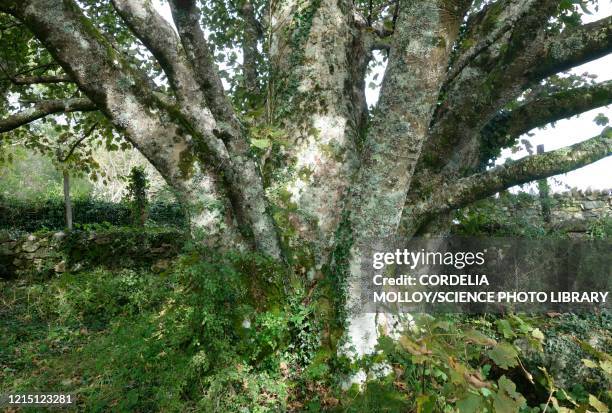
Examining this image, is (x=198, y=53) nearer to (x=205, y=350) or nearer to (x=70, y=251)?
(x=205, y=350)

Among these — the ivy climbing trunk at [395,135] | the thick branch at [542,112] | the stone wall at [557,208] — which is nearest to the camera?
the ivy climbing trunk at [395,135]

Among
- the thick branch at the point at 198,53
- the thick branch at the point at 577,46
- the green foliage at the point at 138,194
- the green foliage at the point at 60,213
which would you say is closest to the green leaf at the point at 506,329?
the thick branch at the point at 198,53

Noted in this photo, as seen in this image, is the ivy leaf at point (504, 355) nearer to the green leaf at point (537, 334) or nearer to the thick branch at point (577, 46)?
the green leaf at point (537, 334)

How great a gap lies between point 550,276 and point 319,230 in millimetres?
3896

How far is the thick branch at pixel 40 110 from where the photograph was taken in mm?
3658

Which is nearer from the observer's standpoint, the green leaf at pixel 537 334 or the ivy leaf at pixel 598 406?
the ivy leaf at pixel 598 406

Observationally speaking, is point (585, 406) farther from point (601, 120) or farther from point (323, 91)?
point (601, 120)

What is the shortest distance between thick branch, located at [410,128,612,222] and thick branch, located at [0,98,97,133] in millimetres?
3264

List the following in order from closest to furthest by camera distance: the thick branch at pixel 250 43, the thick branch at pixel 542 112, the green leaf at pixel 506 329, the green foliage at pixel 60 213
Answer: the green leaf at pixel 506 329 < the thick branch at pixel 542 112 < the thick branch at pixel 250 43 < the green foliage at pixel 60 213

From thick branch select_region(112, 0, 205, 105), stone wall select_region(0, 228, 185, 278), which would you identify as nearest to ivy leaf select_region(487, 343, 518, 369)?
thick branch select_region(112, 0, 205, 105)

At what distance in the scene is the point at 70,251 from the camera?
7.21 m

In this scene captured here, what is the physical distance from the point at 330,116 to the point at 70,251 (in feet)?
19.4

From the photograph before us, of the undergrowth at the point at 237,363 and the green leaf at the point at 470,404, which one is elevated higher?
the green leaf at the point at 470,404

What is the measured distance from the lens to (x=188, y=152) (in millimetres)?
3018
